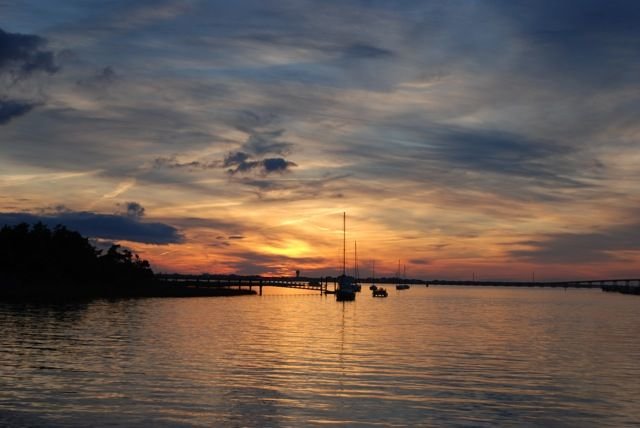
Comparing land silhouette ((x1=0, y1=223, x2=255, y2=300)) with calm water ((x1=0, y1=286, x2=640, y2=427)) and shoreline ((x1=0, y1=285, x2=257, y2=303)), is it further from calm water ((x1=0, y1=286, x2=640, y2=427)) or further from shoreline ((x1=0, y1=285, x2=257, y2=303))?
calm water ((x1=0, y1=286, x2=640, y2=427))

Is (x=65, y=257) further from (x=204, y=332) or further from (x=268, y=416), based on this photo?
(x=268, y=416)

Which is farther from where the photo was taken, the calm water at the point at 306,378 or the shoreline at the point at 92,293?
the shoreline at the point at 92,293

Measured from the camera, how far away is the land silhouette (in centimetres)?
12575

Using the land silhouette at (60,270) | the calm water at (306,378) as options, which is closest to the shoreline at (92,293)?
the land silhouette at (60,270)

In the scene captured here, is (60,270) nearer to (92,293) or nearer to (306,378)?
(92,293)

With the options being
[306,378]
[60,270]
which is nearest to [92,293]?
[60,270]

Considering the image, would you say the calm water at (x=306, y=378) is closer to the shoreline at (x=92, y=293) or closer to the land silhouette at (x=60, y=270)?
the shoreline at (x=92, y=293)

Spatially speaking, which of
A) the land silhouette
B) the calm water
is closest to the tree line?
the land silhouette

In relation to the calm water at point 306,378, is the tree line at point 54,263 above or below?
above

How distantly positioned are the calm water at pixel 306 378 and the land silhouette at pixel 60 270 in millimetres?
64110

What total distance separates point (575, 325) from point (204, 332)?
49.2 metres

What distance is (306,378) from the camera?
35531 mm

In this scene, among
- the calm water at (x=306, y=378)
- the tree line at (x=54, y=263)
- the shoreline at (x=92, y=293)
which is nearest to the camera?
the calm water at (x=306, y=378)

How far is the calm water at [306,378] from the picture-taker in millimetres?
26375
